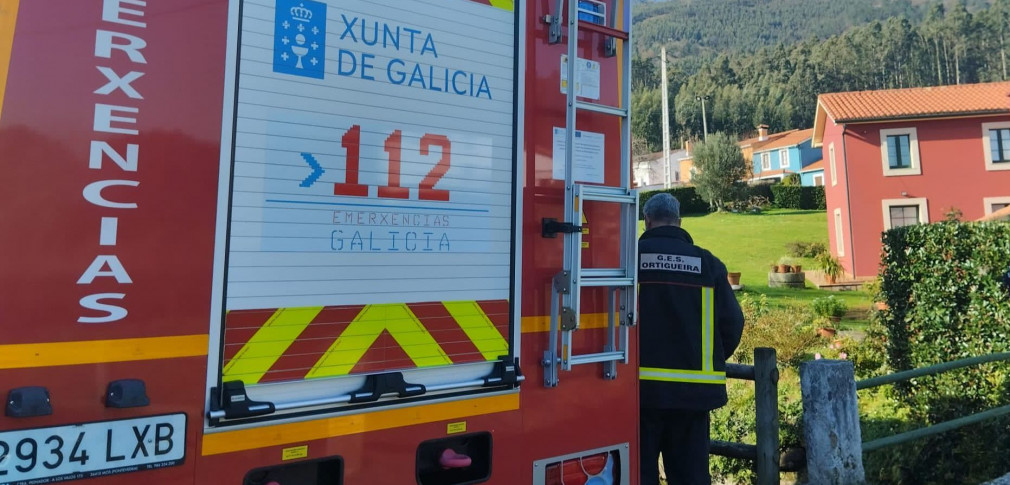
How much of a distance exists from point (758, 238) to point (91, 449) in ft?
118

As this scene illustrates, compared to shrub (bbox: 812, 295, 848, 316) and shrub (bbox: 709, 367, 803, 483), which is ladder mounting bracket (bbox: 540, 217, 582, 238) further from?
shrub (bbox: 812, 295, 848, 316)

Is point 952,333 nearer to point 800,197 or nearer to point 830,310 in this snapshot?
point 830,310

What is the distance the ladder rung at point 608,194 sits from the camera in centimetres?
272

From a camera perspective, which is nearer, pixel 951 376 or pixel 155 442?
pixel 155 442

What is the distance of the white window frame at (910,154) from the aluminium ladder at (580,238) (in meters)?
27.2

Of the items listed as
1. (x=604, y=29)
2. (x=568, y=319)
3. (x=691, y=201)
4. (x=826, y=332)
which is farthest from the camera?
(x=691, y=201)

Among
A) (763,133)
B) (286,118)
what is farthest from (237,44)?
(763,133)

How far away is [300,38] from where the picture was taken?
2.14m

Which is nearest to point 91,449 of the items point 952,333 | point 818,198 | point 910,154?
point 952,333

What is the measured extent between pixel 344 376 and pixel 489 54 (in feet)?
4.34

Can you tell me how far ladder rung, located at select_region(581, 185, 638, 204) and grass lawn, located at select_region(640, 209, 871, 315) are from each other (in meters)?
17.3

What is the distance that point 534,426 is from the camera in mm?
2621

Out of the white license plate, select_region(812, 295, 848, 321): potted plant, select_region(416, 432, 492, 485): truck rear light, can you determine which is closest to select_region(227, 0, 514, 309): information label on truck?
the white license plate

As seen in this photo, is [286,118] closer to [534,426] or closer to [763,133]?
[534,426]
